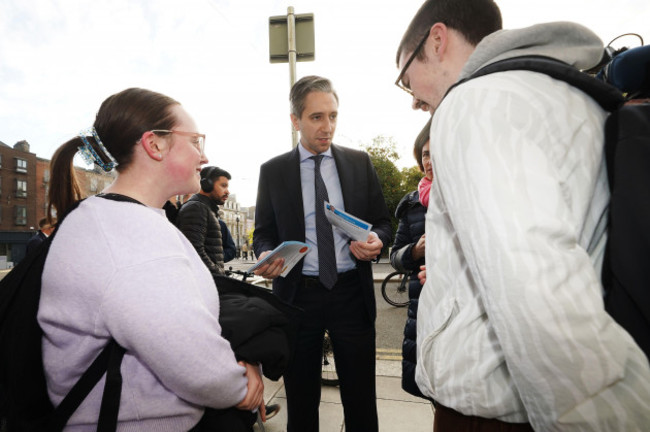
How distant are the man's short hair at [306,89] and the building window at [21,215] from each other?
52.2m

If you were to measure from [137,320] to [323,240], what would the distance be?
1400 mm

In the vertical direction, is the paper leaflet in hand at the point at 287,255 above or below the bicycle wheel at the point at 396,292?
above

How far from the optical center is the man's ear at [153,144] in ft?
4.32

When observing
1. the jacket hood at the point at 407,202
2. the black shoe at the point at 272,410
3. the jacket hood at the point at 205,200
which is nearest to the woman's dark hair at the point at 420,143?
the jacket hood at the point at 407,202

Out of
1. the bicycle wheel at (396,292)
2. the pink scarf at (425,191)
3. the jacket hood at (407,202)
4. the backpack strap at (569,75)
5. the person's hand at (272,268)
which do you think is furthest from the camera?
the bicycle wheel at (396,292)

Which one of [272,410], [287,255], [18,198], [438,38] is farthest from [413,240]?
[18,198]

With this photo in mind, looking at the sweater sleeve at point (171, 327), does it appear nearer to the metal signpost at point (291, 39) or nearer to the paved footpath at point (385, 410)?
the paved footpath at point (385, 410)


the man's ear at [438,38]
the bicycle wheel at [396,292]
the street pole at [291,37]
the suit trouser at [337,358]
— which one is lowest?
the bicycle wheel at [396,292]

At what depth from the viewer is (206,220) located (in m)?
3.49

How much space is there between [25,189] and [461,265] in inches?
2163

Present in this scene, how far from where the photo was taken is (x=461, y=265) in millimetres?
874

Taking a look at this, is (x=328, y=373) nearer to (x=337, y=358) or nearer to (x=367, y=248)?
(x=337, y=358)

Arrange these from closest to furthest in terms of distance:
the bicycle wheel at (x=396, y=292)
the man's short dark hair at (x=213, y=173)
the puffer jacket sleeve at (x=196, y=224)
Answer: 1. the puffer jacket sleeve at (x=196, y=224)
2. the man's short dark hair at (x=213, y=173)
3. the bicycle wheel at (x=396, y=292)

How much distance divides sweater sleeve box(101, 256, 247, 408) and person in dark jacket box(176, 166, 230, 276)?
2.31 metres
